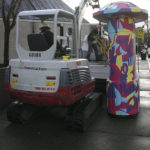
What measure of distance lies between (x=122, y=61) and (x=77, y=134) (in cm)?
218

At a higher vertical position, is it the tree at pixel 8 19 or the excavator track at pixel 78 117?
the tree at pixel 8 19

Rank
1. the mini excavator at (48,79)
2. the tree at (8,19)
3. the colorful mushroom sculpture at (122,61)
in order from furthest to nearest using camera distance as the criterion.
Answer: the tree at (8,19) → the colorful mushroom sculpture at (122,61) → the mini excavator at (48,79)

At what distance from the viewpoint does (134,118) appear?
6.11 meters

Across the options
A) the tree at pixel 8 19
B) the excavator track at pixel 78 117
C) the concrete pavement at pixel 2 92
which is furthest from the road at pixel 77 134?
the tree at pixel 8 19

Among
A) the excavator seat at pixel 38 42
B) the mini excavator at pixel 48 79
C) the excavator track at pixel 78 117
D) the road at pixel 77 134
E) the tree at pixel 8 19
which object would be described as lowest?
the road at pixel 77 134

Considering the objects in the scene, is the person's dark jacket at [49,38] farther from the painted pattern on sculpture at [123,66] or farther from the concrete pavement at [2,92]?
the concrete pavement at [2,92]

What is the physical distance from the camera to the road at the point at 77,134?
4543mm

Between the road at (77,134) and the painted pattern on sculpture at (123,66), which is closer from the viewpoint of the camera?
the road at (77,134)

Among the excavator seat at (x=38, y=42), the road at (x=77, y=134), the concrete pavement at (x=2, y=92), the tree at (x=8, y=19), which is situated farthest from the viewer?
the tree at (x=8, y=19)

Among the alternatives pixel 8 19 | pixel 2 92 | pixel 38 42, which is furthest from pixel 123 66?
pixel 8 19

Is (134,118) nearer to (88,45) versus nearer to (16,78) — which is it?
(16,78)

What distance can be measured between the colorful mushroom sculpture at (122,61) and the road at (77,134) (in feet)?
1.32

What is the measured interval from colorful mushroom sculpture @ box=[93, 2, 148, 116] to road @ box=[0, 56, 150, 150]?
40 cm

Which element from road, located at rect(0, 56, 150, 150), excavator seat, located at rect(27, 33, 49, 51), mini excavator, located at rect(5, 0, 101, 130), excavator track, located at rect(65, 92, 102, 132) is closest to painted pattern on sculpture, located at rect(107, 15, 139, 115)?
road, located at rect(0, 56, 150, 150)
